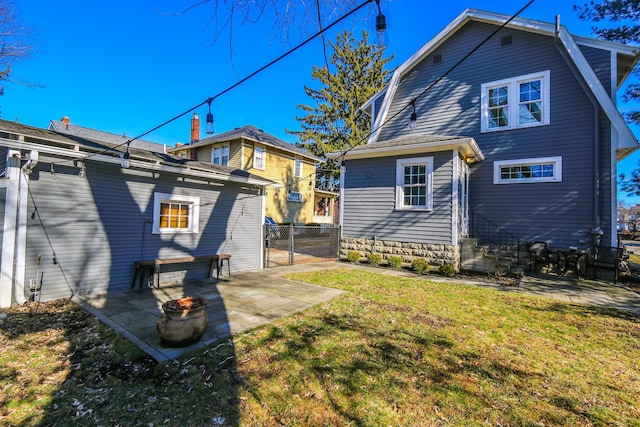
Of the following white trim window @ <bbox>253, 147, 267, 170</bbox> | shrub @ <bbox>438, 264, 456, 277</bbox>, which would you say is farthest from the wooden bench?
white trim window @ <bbox>253, 147, 267, 170</bbox>

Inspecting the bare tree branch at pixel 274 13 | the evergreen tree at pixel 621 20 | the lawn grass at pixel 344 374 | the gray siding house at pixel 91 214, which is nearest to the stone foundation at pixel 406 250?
the lawn grass at pixel 344 374

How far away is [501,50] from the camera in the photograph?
1022cm

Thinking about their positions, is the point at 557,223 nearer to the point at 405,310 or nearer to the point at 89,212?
the point at 405,310

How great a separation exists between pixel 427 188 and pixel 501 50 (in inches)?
236

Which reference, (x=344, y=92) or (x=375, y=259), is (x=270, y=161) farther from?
(x=375, y=259)

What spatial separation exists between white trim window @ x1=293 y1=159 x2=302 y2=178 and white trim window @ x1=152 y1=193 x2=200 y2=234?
13535 mm

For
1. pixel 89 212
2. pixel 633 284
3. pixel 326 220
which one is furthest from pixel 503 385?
pixel 326 220

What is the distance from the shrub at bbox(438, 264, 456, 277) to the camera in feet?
27.8

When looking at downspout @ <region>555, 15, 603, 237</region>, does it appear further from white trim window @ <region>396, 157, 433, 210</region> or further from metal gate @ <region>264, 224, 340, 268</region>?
metal gate @ <region>264, 224, 340, 268</region>

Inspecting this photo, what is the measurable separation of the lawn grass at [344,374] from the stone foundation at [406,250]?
12.5 feet

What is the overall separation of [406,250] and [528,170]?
502cm

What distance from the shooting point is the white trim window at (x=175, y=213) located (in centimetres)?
690

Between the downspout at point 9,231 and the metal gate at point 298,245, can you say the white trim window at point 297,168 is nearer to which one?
the metal gate at point 298,245

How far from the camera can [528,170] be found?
31.8 ft
